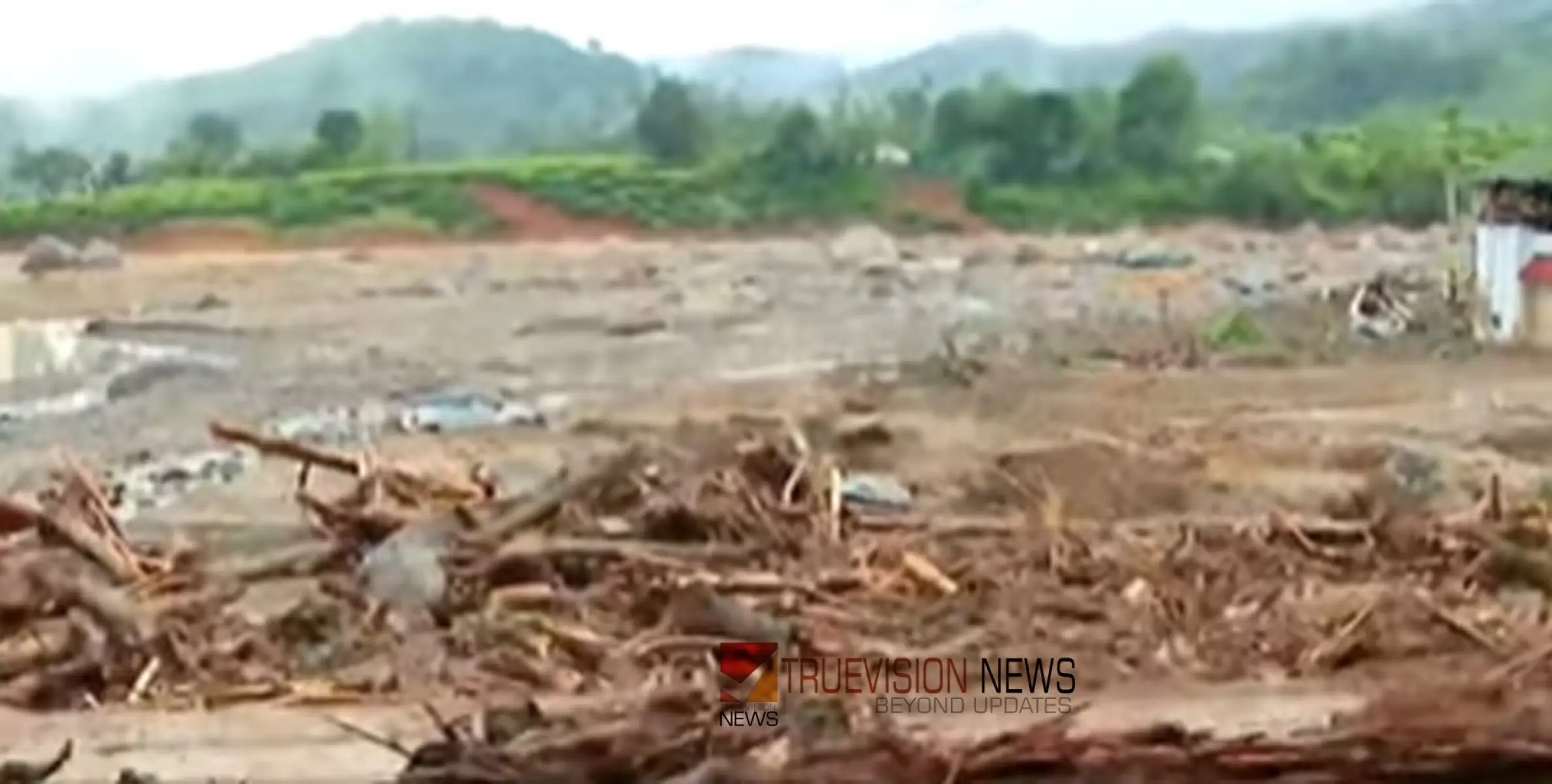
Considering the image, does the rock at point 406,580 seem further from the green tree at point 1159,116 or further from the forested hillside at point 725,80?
the green tree at point 1159,116

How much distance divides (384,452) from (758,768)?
1.48 ft

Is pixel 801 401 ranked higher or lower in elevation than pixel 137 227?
lower

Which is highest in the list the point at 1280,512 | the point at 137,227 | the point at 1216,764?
the point at 137,227

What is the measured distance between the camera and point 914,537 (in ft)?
7.61

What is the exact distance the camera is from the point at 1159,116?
7.74ft

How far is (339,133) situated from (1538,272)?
1.15 metres

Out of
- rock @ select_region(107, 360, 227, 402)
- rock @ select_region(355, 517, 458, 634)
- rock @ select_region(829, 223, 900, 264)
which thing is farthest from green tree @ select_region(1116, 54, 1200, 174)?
rock @ select_region(107, 360, 227, 402)

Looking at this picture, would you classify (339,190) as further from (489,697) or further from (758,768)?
(758,768)

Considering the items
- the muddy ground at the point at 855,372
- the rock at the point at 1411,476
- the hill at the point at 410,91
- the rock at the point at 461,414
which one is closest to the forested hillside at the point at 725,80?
the hill at the point at 410,91

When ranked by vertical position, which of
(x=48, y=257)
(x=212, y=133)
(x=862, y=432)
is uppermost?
(x=212, y=133)

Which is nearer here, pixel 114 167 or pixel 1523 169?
pixel 114 167

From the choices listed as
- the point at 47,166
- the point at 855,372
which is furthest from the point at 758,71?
the point at 47,166

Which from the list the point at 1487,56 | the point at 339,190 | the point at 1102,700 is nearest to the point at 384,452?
the point at 339,190

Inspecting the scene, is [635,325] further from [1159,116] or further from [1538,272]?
[1538,272]
